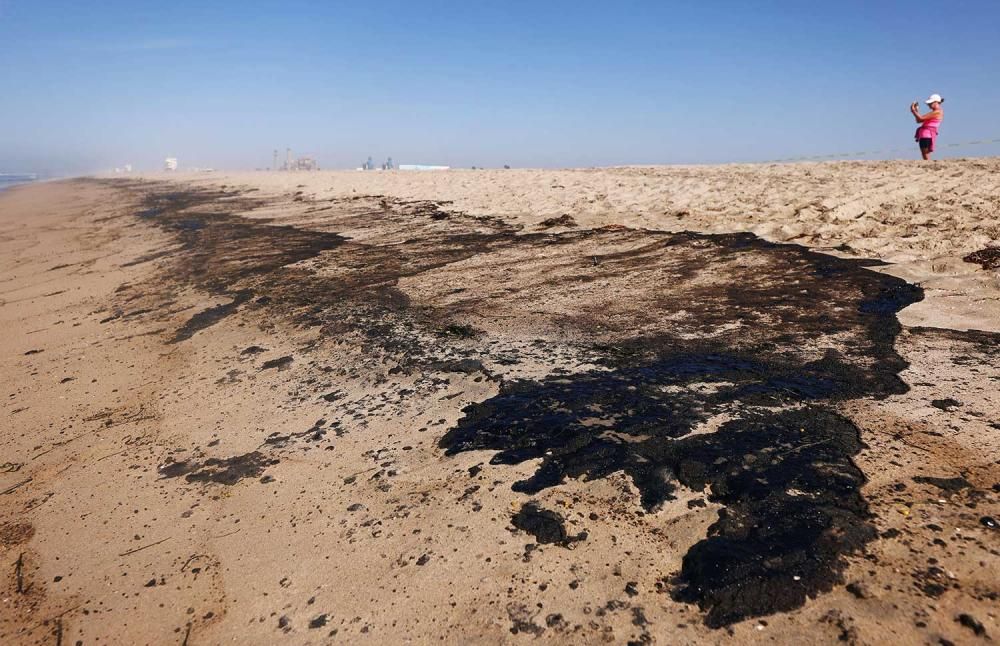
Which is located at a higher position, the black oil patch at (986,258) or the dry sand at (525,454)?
the black oil patch at (986,258)

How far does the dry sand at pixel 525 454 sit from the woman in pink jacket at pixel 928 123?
5263 millimetres

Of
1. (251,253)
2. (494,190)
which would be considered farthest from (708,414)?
(494,190)

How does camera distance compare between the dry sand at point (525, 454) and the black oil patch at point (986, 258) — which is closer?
the dry sand at point (525, 454)

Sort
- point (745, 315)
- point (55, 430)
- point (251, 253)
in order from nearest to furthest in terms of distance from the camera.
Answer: point (55, 430), point (745, 315), point (251, 253)

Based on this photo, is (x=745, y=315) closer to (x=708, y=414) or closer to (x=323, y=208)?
(x=708, y=414)

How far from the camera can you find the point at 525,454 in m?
2.22

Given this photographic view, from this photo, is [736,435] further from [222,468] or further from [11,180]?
[11,180]

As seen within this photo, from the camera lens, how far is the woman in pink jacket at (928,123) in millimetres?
9086

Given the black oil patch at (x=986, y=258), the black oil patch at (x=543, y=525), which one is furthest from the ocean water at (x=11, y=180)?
the black oil patch at (x=986, y=258)

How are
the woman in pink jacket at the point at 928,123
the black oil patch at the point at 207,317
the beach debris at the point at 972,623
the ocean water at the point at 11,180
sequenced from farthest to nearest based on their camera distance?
the ocean water at the point at 11,180
the woman in pink jacket at the point at 928,123
the black oil patch at the point at 207,317
the beach debris at the point at 972,623

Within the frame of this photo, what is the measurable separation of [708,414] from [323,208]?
10731 mm

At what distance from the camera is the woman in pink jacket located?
909cm

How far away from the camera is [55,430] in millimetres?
2842

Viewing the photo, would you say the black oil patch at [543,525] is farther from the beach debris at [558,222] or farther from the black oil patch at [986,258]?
the beach debris at [558,222]
